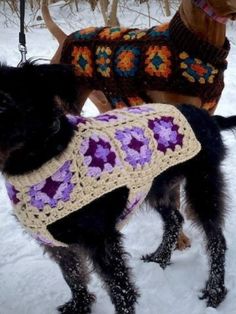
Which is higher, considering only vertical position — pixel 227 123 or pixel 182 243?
pixel 227 123

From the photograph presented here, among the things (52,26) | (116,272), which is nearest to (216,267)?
(116,272)

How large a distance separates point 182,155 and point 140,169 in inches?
11.5

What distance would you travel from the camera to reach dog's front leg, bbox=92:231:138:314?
2.32 meters

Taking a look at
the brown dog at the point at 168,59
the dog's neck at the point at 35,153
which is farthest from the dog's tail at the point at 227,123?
the dog's neck at the point at 35,153

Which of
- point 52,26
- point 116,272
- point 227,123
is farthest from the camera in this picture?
point 52,26

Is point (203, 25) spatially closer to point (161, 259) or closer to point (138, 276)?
point (161, 259)

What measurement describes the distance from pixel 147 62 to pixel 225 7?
65 cm

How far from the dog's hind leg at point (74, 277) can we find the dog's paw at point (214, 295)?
70cm

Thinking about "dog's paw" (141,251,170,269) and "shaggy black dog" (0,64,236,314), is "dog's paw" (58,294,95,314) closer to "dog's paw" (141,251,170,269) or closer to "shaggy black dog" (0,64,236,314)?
"shaggy black dog" (0,64,236,314)

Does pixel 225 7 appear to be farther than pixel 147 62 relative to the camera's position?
No

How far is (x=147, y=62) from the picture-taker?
3.25 meters

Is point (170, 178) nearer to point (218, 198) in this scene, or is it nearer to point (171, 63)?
point (218, 198)

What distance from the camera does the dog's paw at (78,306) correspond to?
2.70 metres

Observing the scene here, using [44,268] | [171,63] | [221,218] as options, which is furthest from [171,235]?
[171,63]
